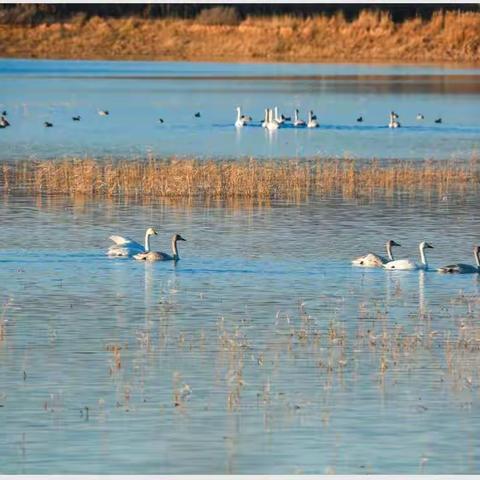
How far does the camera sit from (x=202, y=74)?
262 feet

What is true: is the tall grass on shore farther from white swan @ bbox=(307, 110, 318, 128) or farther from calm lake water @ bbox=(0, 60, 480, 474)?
white swan @ bbox=(307, 110, 318, 128)

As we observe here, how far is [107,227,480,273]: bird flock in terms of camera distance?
20.7 metres

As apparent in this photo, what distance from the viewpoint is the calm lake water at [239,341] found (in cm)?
1167

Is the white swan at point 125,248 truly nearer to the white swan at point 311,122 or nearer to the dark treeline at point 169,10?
the white swan at point 311,122

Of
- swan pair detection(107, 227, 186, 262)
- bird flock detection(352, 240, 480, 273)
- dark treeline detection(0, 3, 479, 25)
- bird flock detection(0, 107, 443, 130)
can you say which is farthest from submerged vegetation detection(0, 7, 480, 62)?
bird flock detection(352, 240, 480, 273)

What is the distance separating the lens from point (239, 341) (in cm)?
1570

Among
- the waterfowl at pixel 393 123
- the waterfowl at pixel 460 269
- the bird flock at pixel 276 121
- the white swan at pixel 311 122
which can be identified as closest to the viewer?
the waterfowl at pixel 460 269

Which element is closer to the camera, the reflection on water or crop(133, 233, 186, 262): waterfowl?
the reflection on water

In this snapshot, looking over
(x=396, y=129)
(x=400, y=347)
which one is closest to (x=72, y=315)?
(x=400, y=347)

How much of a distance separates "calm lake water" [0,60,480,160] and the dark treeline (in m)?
2.57

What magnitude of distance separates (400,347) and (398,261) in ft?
18.4

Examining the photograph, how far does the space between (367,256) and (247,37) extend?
62.4m

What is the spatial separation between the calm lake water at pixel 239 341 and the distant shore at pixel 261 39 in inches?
1886

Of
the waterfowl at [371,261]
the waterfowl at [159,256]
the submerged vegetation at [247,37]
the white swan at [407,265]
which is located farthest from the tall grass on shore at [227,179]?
the submerged vegetation at [247,37]
